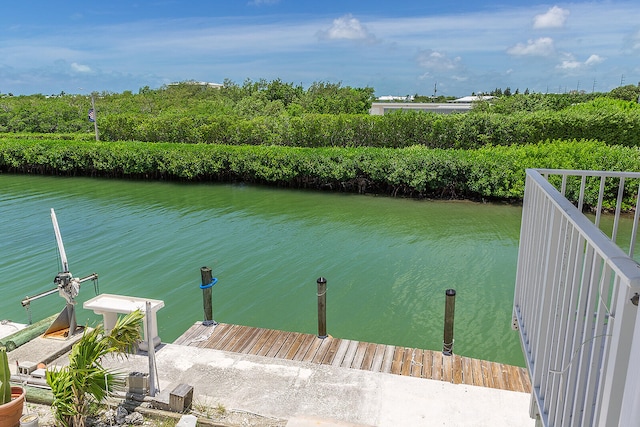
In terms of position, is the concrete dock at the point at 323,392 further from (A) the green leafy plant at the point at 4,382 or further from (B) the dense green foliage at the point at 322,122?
(B) the dense green foliage at the point at 322,122

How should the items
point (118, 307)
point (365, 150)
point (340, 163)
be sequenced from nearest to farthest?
point (118, 307)
point (340, 163)
point (365, 150)

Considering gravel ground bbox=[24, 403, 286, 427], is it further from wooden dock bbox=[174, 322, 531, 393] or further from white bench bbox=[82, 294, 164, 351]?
wooden dock bbox=[174, 322, 531, 393]

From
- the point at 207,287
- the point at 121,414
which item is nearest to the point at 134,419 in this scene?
the point at 121,414

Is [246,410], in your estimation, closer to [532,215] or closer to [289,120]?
[532,215]

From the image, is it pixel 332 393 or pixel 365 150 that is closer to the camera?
pixel 332 393

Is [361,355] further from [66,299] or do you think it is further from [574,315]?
[574,315]

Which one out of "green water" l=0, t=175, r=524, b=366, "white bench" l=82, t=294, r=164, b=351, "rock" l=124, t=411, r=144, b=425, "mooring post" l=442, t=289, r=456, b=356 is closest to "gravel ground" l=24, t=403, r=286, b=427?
"rock" l=124, t=411, r=144, b=425

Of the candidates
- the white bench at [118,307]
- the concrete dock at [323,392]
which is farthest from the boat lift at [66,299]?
the concrete dock at [323,392]

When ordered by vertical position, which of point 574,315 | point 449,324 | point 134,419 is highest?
point 574,315
